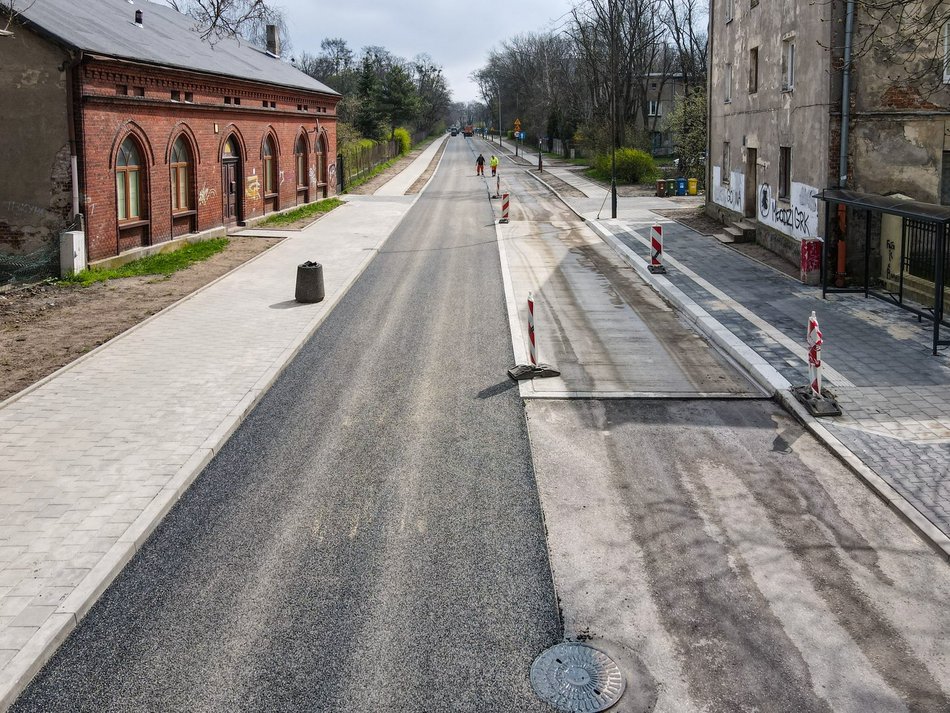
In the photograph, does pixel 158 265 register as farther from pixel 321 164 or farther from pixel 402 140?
pixel 402 140

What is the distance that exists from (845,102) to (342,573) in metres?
15.5

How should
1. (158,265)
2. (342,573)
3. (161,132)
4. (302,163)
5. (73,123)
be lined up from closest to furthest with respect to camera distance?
(342,573), (73,123), (158,265), (161,132), (302,163)

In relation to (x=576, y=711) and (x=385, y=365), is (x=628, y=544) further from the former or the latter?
(x=385, y=365)

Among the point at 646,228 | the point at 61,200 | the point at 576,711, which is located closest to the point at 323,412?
the point at 576,711

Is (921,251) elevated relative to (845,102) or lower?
lower

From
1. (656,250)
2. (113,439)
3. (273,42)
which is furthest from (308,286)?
(273,42)

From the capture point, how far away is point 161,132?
74.6 feet

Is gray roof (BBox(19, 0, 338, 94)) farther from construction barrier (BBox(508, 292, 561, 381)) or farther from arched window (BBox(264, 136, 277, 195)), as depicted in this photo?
construction barrier (BBox(508, 292, 561, 381))

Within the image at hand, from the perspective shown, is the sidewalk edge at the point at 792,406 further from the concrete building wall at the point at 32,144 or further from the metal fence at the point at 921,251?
the concrete building wall at the point at 32,144

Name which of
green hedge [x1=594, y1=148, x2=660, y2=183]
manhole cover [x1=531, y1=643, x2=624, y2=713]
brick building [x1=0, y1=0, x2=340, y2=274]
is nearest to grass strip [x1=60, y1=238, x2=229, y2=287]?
brick building [x1=0, y1=0, x2=340, y2=274]

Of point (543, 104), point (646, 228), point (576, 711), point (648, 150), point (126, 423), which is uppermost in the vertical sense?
point (543, 104)

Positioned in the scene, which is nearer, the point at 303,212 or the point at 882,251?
the point at 882,251

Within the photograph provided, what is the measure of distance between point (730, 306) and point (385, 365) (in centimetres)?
743

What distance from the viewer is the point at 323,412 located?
1075cm
